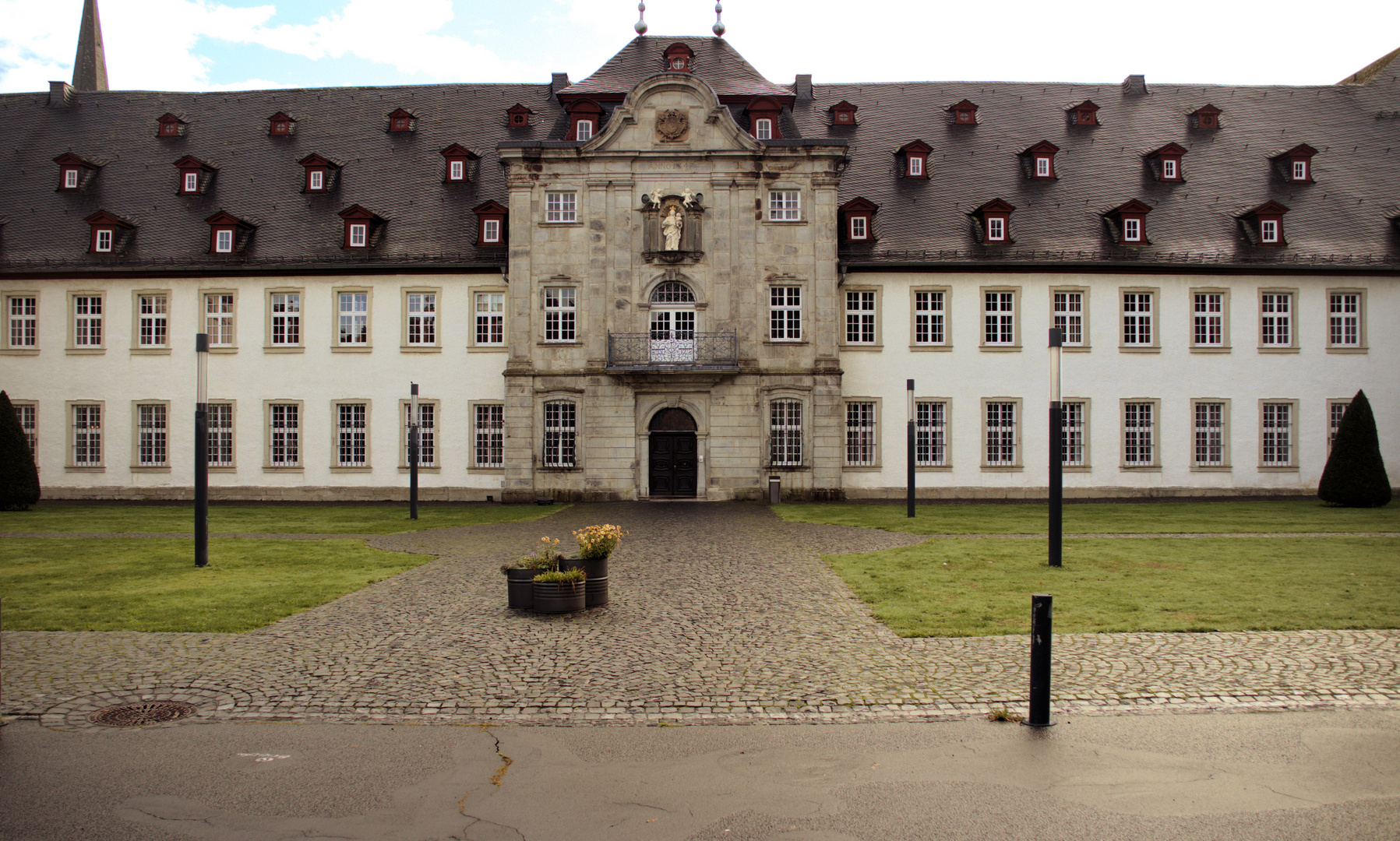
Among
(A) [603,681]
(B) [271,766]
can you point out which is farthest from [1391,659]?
(B) [271,766]

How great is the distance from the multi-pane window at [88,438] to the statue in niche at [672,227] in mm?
20608

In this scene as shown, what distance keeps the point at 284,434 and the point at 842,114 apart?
23709mm

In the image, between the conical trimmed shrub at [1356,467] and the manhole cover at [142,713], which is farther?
the conical trimmed shrub at [1356,467]

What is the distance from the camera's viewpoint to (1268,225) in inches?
1214

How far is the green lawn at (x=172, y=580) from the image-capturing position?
10.7 metres

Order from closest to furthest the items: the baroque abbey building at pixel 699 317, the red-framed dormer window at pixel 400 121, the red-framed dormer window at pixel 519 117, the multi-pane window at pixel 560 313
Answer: the baroque abbey building at pixel 699 317 < the multi-pane window at pixel 560 313 < the red-framed dormer window at pixel 519 117 < the red-framed dormer window at pixel 400 121

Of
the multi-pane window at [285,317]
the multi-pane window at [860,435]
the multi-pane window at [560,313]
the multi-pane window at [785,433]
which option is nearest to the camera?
the multi-pane window at [785,433]

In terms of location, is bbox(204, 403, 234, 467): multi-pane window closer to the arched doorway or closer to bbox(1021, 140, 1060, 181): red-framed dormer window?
the arched doorway

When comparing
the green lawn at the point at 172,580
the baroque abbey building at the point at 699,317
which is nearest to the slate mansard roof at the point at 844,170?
the baroque abbey building at the point at 699,317

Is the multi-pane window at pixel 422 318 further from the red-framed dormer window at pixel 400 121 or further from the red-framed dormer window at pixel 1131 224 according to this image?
the red-framed dormer window at pixel 1131 224

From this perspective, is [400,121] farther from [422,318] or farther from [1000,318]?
[1000,318]

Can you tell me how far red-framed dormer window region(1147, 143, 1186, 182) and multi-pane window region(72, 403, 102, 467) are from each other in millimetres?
38761

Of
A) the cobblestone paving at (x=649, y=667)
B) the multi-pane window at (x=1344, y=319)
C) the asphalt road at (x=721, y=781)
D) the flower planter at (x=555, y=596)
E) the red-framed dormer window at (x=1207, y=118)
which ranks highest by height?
the red-framed dormer window at (x=1207, y=118)

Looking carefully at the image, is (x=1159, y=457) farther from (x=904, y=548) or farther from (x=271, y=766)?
(x=271, y=766)
